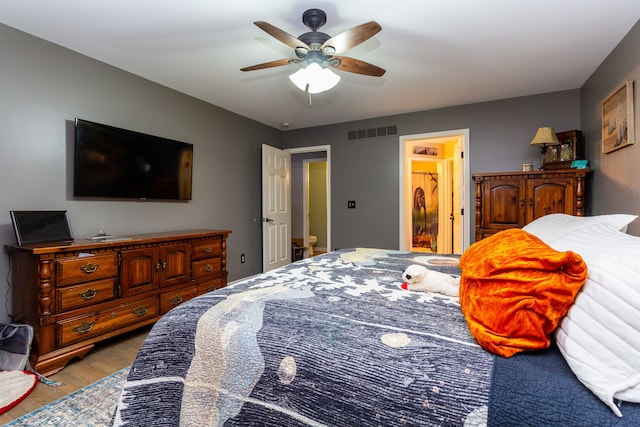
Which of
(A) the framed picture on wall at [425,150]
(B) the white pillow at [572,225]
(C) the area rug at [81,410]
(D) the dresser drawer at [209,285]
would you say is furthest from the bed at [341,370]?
(A) the framed picture on wall at [425,150]

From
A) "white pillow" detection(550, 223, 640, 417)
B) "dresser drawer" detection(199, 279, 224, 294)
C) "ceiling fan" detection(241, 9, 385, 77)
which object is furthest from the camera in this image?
"dresser drawer" detection(199, 279, 224, 294)

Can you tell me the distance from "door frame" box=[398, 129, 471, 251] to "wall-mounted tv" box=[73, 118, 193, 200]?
2.82 meters

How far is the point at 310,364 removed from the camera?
85 cm

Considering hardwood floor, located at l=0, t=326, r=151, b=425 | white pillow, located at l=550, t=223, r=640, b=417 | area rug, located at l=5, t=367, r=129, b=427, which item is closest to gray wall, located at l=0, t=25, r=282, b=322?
hardwood floor, located at l=0, t=326, r=151, b=425


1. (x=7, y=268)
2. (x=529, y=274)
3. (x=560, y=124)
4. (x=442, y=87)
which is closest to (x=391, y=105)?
(x=442, y=87)

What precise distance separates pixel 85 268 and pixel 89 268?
3 cm

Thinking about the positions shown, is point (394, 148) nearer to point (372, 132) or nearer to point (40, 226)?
point (372, 132)

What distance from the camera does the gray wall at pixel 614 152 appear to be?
220cm

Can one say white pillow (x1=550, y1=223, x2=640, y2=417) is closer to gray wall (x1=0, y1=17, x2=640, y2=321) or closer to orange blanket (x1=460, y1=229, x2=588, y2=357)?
orange blanket (x1=460, y1=229, x2=588, y2=357)

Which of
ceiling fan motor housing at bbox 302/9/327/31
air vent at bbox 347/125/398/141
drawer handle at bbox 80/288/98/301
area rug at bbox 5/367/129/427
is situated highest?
ceiling fan motor housing at bbox 302/9/327/31

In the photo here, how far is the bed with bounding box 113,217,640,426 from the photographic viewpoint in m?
0.69

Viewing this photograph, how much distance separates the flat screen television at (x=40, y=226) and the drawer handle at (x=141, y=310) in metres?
0.76

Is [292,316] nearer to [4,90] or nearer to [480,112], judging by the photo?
[4,90]

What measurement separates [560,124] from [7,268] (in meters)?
5.46
